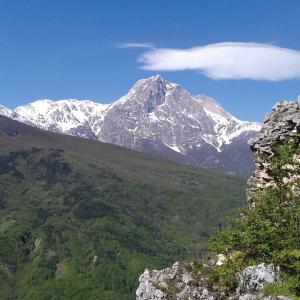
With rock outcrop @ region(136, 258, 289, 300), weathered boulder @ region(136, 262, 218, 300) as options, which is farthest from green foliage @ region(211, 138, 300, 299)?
weathered boulder @ region(136, 262, 218, 300)

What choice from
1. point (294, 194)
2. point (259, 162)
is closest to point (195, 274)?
point (294, 194)

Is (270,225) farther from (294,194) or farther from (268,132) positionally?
(268,132)

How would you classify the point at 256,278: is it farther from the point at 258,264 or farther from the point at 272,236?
the point at 272,236

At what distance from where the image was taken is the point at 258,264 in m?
43.2

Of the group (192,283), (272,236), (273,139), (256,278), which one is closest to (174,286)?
(192,283)

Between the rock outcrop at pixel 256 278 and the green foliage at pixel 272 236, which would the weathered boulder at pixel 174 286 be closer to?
the green foliage at pixel 272 236

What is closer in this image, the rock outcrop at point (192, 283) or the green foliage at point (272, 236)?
the green foliage at point (272, 236)

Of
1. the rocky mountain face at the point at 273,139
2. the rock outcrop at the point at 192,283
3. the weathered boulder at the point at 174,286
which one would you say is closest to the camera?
the rock outcrop at the point at 192,283

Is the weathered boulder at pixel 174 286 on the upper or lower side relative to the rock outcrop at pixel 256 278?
lower

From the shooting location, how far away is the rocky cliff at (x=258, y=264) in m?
42.1

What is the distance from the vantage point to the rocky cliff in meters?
42.1

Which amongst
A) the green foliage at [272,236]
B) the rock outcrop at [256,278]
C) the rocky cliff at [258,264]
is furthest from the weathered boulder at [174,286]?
the rock outcrop at [256,278]

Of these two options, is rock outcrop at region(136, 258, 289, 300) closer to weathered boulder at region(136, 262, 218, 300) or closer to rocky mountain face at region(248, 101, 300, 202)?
weathered boulder at region(136, 262, 218, 300)

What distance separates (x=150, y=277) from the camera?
5206 cm
